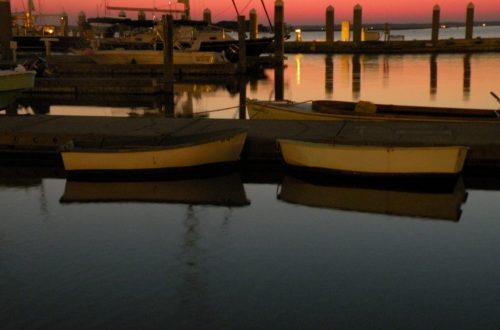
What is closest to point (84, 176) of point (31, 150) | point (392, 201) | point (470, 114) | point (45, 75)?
point (31, 150)

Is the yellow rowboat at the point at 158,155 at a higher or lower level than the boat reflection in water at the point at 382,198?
higher

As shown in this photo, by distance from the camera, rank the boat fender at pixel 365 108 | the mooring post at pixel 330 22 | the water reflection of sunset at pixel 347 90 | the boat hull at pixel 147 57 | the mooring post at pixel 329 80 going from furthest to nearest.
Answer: the mooring post at pixel 330 22
the boat hull at pixel 147 57
the mooring post at pixel 329 80
the water reflection of sunset at pixel 347 90
the boat fender at pixel 365 108

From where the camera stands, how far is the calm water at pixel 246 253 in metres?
8.30

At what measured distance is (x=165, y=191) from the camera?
14273mm

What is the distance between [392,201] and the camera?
13375 mm

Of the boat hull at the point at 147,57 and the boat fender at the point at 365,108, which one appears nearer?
the boat fender at the point at 365,108

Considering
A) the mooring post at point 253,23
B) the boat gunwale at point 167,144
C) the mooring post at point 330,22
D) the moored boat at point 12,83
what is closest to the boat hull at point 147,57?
the moored boat at point 12,83

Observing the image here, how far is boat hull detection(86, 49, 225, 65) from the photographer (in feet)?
149

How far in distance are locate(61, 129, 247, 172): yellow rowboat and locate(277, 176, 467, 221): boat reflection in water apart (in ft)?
4.86

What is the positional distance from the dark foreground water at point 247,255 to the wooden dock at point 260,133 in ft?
3.00

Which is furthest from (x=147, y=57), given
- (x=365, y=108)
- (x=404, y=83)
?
(x=365, y=108)

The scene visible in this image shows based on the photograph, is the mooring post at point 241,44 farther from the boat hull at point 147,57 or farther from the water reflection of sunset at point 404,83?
the water reflection of sunset at point 404,83

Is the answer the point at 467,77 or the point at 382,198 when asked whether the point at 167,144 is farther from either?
the point at 467,77

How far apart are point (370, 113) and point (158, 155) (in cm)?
585
